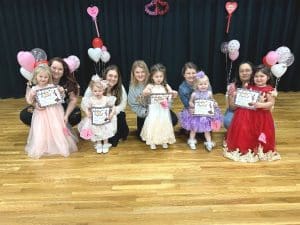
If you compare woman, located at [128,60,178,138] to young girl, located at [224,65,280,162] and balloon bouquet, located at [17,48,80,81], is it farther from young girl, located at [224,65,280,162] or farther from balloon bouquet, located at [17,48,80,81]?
young girl, located at [224,65,280,162]

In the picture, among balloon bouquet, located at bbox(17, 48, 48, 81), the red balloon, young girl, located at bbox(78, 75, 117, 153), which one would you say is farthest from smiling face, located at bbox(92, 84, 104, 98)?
the red balloon

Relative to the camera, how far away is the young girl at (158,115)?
3535mm

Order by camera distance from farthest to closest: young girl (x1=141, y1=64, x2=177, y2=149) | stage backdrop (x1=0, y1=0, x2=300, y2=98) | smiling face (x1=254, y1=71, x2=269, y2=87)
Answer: stage backdrop (x1=0, y1=0, x2=300, y2=98) < young girl (x1=141, y1=64, x2=177, y2=149) < smiling face (x1=254, y1=71, x2=269, y2=87)

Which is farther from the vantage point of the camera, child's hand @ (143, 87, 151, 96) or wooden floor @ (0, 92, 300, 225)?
child's hand @ (143, 87, 151, 96)

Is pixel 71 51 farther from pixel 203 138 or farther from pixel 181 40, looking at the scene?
pixel 203 138

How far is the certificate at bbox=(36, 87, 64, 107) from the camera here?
135 inches

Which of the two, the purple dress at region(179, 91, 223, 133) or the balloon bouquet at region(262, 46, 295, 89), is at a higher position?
the balloon bouquet at region(262, 46, 295, 89)

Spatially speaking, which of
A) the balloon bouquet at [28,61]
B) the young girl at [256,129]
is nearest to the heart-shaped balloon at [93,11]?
the balloon bouquet at [28,61]

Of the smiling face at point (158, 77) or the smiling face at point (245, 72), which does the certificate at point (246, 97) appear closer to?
the smiling face at point (245, 72)

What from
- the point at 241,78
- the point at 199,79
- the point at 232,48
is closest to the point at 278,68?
the point at 241,78

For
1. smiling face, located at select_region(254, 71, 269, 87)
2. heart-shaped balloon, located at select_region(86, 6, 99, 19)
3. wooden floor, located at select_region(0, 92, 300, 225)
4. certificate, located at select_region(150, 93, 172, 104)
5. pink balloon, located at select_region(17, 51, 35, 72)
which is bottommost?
wooden floor, located at select_region(0, 92, 300, 225)

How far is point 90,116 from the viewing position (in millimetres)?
3521

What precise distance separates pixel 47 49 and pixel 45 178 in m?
2.80

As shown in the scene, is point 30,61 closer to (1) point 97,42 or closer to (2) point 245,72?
(1) point 97,42
